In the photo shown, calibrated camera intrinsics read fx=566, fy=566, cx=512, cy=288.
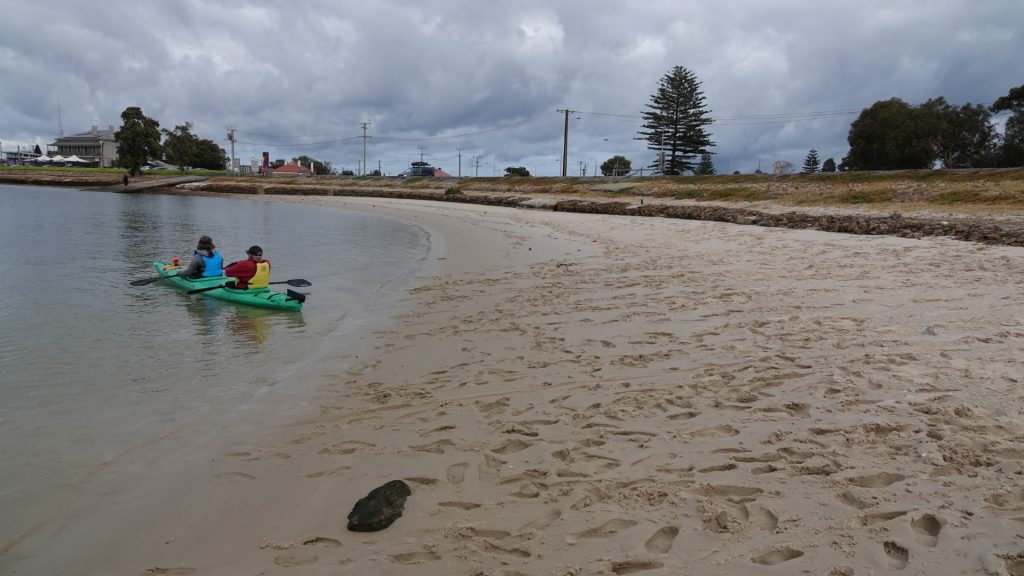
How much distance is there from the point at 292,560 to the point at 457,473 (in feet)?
4.27

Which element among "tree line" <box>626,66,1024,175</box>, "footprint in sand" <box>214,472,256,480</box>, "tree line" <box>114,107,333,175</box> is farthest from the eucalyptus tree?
"footprint in sand" <box>214,472,256,480</box>

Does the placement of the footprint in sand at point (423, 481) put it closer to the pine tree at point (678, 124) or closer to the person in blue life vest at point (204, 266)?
the person in blue life vest at point (204, 266)

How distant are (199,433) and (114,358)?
3.61 meters

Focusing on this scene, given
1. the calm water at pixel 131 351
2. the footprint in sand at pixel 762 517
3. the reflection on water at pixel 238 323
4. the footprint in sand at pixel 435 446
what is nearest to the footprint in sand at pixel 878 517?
the footprint in sand at pixel 762 517

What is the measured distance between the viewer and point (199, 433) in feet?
18.0

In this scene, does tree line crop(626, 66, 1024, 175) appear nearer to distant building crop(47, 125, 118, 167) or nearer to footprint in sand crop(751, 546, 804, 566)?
footprint in sand crop(751, 546, 804, 566)

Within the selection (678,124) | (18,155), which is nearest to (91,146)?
(18,155)

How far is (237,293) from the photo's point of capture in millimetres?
12023

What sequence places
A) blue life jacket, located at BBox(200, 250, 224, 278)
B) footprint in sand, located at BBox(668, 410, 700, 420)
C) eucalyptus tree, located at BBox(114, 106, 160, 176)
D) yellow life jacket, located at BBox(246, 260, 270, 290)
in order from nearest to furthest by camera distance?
footprint in sand, located at BBox(668, 410, 700, 420) < yellow life jacket, located at BBox(246, 260, 270, 290) < blue life jacket, located at BBox(200, 250, 224, 278) < eucalyptus tree, located at BBox(114, 106, 160, 176)

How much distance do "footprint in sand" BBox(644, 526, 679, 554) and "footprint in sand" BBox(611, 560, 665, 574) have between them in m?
0.10

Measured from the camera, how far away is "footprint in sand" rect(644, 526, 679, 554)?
3162 millimetres

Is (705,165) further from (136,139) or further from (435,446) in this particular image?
(136,139)

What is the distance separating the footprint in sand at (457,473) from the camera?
420 centimetres

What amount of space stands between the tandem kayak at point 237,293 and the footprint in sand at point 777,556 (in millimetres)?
9741
